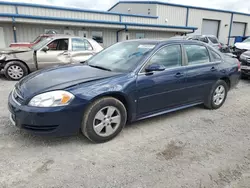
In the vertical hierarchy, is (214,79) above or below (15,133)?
above

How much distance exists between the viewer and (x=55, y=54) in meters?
7.48

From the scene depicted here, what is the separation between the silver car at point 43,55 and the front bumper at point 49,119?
4.64 meters

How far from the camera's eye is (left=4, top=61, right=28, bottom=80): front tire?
7.02 meters

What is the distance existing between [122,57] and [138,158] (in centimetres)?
179

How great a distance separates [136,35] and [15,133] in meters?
17.3

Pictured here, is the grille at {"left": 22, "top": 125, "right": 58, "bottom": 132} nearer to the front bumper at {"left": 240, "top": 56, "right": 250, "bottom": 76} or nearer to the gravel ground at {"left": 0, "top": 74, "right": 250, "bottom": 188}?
the gravel ground at {"left": 0, "top": 74, "right": 250, "bottom": 188}

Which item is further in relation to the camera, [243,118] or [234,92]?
[234,92]

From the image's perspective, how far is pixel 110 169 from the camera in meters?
2.51

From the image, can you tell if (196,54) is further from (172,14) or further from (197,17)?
(197,17)

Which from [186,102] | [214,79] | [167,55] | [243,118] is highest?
[167,55]

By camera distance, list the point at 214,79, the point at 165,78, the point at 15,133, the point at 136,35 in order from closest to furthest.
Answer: the point at 15,133 < the point at 165,78 < the point at 214,79 < the point at 136,35

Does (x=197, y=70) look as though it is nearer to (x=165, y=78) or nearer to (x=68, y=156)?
(x=165, y=78)

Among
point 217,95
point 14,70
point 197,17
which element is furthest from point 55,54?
point 197,17

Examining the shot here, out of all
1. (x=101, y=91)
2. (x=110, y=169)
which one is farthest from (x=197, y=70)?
(x=110, y=169)
